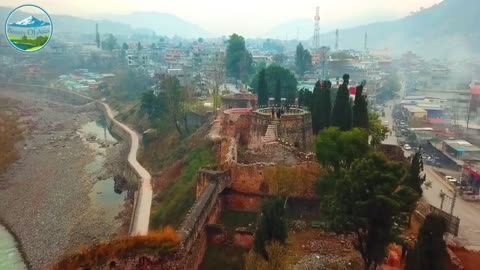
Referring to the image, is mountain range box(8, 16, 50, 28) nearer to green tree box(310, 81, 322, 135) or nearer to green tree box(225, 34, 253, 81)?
green tree box(310, 81, 322, 135)

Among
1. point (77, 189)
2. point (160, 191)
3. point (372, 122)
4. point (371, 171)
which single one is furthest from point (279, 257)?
point (77, 189)

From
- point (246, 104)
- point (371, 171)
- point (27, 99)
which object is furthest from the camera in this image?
point (27, 99)

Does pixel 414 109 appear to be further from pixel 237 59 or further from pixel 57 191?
pixel 57 191

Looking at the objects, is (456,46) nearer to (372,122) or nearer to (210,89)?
(210,89)

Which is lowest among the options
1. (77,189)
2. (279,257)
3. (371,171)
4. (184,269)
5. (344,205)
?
(77,189)

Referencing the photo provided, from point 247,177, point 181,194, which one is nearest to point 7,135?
point 181,194

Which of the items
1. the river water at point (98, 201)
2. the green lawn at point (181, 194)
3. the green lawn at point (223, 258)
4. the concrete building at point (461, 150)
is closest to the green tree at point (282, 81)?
the concrete building at point (461, 150)

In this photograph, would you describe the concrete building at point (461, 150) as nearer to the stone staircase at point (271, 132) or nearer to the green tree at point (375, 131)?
the green tree at point (375, 131)
